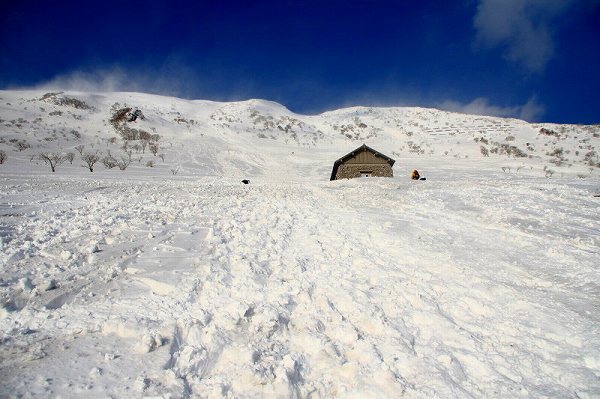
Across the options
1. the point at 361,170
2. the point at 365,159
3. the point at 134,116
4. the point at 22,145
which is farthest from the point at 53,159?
the point at 365,159

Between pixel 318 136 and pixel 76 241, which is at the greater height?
pixel 318 136

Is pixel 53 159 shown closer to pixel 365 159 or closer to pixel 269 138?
pixel 365 159

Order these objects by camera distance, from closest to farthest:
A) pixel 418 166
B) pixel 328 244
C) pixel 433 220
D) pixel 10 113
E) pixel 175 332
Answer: pixel 175 332
pixel 328 244
pixel 433 220
pixel 418 166
pixel 10 113

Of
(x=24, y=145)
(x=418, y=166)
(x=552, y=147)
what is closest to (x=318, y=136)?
(x=418, y=166)

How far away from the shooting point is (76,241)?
6949mm

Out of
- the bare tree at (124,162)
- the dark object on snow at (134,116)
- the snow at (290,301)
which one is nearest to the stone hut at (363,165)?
the bare tree at (124,162)

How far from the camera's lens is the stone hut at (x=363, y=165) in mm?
34688

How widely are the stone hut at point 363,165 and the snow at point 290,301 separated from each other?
22302 mm

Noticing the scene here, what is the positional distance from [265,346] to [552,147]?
6573cm

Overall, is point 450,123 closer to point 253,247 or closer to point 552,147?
point 552,147

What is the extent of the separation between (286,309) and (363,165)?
103 feet

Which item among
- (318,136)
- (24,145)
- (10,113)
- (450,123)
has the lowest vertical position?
(24,145)

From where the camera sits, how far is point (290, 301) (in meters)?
5.12

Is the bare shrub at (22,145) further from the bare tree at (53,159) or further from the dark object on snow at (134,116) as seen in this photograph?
the dark object on snow at (134,116)
